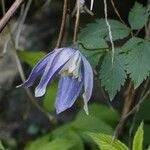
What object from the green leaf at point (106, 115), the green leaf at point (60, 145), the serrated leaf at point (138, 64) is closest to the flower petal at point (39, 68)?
the serrated leaf at point (138, 64)

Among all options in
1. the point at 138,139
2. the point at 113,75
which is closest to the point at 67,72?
the point at 113,75

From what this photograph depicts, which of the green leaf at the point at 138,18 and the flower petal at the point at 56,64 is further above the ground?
the flower petal at the point at 56,64

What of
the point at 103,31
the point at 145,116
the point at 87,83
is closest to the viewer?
the point at 87,83

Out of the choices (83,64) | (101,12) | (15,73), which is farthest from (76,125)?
(15,73)

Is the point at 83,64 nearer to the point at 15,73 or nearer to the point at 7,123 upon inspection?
the point at 15,73

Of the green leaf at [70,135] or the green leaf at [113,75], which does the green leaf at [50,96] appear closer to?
the green leaf at [70,135]

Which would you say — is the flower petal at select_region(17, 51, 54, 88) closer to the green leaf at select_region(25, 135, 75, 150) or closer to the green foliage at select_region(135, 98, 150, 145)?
the green leaf at select_region(25, 135, 75, 150)

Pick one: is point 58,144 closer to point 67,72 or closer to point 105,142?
point 105,142
